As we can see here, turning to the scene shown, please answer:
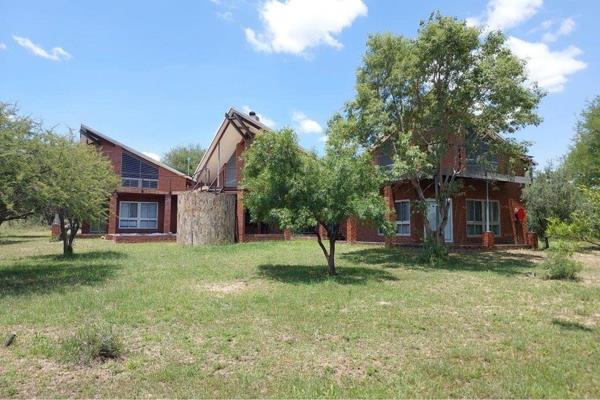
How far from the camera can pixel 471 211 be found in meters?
23.5

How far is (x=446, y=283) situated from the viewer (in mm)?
11461

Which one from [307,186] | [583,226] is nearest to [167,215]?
[307,186]

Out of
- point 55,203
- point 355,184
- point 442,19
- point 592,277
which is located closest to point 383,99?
point 442,19

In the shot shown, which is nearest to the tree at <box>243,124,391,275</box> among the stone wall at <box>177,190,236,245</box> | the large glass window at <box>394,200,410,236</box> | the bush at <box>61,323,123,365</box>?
the bush at <box>61,323,123,365</box>

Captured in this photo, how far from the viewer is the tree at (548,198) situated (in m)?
23.5

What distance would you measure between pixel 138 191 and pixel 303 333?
2671 cm

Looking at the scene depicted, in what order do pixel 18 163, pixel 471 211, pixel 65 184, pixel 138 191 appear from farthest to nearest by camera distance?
pixel 138 191
pixel 471 211
pixel 65 184
pixel 18 163

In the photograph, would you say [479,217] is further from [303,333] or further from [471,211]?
[303,333]

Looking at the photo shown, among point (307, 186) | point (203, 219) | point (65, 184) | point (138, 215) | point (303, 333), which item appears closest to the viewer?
point (303, 333)

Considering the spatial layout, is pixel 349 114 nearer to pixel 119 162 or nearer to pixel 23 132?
pixel 23 132

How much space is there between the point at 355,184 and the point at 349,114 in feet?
22.9

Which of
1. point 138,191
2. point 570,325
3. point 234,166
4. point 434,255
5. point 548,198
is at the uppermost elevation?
point 234,166

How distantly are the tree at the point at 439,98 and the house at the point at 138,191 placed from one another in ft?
62.0

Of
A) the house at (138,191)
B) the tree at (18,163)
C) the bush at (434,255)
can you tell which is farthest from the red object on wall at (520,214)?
the tree at (18,163)
